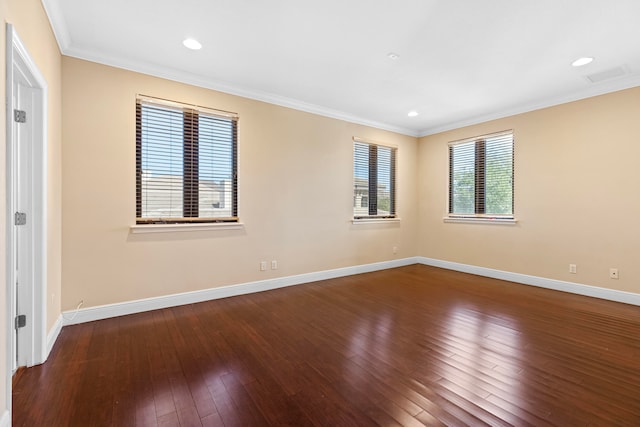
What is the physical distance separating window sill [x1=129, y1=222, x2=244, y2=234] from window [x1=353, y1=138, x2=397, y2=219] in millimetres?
2263

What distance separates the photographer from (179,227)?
3.48 meters

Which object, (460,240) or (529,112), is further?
(460,240)

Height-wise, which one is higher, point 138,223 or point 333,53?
point 333,53

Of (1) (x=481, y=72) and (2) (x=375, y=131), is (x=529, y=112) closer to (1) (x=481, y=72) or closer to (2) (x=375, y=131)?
(1) (x=481, y=72)

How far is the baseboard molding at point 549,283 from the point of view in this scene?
3709 mm

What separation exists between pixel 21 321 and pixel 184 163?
2075 mm

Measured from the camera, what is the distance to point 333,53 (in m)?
3.02

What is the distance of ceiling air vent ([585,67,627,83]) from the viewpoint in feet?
11.0

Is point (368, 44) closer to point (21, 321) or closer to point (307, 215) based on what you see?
point (307, 215)

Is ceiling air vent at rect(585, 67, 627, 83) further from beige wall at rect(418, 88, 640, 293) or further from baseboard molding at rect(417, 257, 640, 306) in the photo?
baseboard molding at rect(417, 257, 640, 306)

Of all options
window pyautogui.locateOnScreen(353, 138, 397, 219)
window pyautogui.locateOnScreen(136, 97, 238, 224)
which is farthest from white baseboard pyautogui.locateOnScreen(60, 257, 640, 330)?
window pyautogui.locateOnScreen(353, 138, 397, 219)

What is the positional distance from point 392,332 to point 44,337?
9.57ft

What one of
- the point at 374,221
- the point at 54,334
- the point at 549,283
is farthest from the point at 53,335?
the point at 549,283

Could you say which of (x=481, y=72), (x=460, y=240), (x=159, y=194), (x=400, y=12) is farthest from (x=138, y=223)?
(x=460, y=240)
